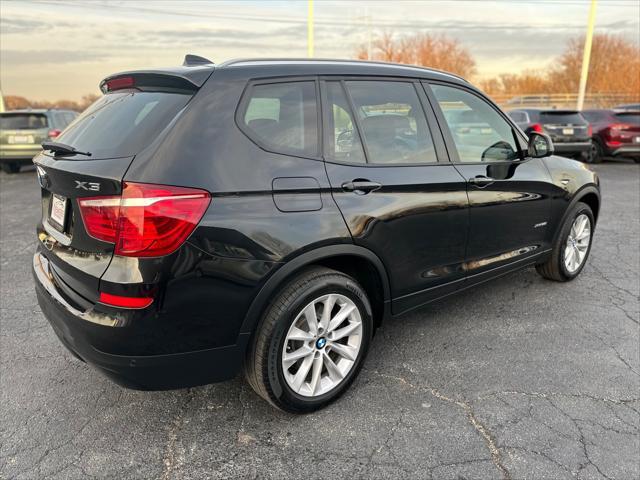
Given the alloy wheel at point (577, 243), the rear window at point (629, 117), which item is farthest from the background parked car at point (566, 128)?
the alloy wheel at point (577, 243)

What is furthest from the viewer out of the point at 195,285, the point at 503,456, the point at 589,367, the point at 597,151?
the point at 597,151

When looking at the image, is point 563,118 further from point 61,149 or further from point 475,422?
point 61,149

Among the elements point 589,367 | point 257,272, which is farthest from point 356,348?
point 589,367

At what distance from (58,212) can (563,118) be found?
1333cm

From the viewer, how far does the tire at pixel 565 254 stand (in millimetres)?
4176

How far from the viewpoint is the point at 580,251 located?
14.9ft

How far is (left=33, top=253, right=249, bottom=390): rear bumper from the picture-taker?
210 cm

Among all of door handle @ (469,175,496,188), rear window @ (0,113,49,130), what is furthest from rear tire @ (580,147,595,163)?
rear window @ (0,113,49,130)

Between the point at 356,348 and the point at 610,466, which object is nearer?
the point at 610,466

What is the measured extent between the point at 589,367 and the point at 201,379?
2.39 metres

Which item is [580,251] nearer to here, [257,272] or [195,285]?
Result: [257,272]

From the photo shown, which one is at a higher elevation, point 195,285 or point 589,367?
point 195,285

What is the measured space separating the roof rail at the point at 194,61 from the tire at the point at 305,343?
127 cm

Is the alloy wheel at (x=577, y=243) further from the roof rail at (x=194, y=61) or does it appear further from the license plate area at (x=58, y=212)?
the license plate area at (x=58, y=212)
